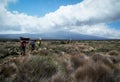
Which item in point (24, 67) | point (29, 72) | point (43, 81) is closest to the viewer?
point (43, 81)

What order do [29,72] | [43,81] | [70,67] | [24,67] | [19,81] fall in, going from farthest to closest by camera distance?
[70,67], [24,67], [29,72], [19,81], [43,81]

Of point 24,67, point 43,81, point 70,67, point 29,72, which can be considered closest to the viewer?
point 43,81

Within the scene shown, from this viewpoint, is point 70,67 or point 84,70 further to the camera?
point 70,67

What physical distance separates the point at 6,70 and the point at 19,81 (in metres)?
1.66

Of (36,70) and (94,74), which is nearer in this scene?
(94,74)

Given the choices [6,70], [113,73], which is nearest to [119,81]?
[113,73]

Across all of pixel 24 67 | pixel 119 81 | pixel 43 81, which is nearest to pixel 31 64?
pixel 24 67

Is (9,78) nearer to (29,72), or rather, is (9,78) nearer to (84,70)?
(29,72)

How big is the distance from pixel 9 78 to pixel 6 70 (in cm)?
120

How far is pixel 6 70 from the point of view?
32.5ft

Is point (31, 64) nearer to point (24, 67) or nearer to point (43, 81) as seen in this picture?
point (24, 67)

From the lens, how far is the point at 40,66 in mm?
9641

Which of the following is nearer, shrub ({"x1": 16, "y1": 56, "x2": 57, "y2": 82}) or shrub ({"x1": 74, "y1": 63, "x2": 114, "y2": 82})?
shrub ({"x1": 74, "y1": 63, "x2": 114, "y2": 82})

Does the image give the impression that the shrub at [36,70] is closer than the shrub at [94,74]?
No
